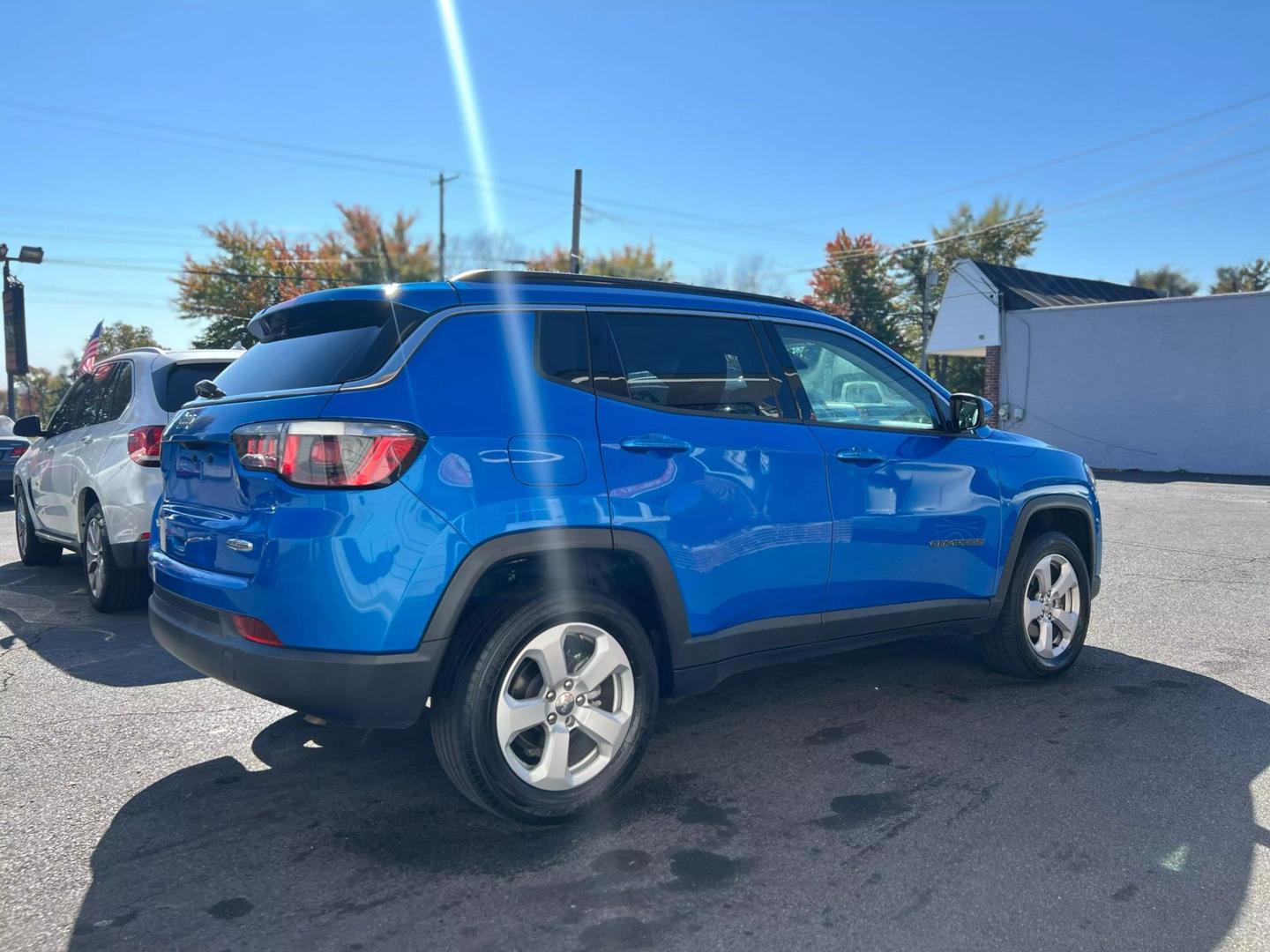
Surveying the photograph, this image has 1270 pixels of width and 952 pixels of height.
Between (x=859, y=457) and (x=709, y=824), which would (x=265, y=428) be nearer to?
(x=709, y=824)

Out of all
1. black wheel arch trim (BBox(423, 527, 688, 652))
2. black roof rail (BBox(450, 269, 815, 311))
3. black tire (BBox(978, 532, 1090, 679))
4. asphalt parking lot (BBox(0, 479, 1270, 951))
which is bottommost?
asphalt parking lot (BBox(0, 479, 1270, 951))

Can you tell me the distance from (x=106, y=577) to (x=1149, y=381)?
23.2 metres

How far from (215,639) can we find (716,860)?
1774 millimetres

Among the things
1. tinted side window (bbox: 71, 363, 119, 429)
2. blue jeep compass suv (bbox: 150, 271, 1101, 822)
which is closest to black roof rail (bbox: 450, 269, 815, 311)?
blue jeep compass suv (bbox: 150, 271, 1101, 822)

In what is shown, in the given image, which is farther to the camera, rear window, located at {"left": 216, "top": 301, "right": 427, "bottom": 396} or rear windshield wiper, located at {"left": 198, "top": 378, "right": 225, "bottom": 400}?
rear windshield wiper, located at {"left": 198, "top": 378, "right": 225, "bottom": 400}

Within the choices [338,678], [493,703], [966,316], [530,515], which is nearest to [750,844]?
[493,703]

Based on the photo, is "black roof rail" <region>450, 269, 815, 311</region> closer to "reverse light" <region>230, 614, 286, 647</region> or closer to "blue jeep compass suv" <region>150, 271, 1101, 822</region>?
"blue jeep compass suv" <region>150, 271, 1101, 822</region>

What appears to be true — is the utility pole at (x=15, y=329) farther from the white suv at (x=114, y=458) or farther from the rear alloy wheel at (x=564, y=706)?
the rear alloy wheel at (x=564, y=706)

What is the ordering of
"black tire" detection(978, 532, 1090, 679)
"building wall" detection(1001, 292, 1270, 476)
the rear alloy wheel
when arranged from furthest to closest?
"building wall" detection(1001, 292, 1270, 476) < "black tire" detection(978, 532, 1090, 679) < the rear alloy wheel

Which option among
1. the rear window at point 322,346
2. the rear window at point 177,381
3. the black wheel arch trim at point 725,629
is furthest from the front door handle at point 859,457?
the rear window at point 177,381

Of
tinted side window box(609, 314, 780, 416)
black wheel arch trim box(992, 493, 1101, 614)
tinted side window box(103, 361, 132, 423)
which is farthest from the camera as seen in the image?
tinted side window box(103, 361, 132, 423)

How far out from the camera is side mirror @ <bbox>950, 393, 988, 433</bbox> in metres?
4.72

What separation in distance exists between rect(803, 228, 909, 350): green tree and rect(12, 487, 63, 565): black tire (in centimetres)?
4605

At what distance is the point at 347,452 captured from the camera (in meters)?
3.02
